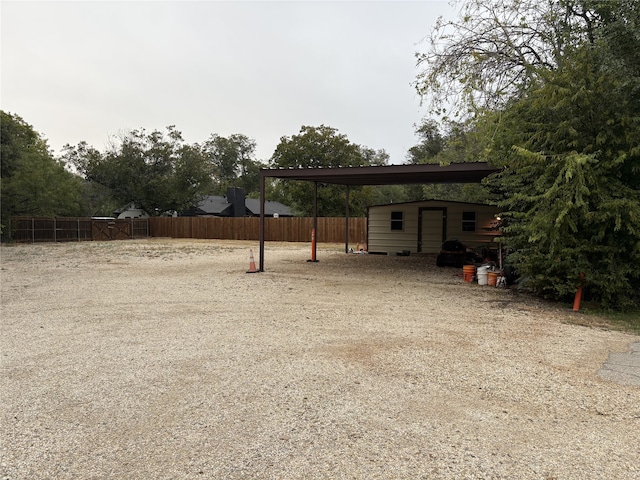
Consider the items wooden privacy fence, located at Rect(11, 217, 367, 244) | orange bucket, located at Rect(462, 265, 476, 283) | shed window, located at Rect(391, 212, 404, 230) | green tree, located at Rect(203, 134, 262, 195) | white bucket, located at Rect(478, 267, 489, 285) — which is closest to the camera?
white bucket, located at Rect(478, 267, 489, 285)

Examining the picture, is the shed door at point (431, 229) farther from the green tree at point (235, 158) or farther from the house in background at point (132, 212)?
the green tree at point (235, 158)

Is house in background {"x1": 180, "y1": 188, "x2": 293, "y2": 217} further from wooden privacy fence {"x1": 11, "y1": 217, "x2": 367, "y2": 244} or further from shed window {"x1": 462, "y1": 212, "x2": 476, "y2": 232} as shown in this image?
shed window {"x1": 462, "y1": 212, "x2": 476, "y2": 232}

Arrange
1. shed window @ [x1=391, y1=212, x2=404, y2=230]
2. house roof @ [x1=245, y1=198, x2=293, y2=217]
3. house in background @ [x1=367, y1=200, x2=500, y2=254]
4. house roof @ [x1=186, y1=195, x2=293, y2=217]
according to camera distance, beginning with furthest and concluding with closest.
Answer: house roof @ [x1=186, y1=195, x2=293, y2=217]
house roof @ [x1=245, y1=198, x2=293, y2=217]
shed window @ [x1=391, y1=212, x2=404, y2=230]
house in background @ [x1=367, y1=200, x2=500, y2=254]

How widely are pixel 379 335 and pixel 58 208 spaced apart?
32334 mm

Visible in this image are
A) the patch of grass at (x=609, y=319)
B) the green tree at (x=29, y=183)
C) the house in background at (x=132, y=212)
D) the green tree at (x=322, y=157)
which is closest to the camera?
the patch of grass at (x=609, y=319)

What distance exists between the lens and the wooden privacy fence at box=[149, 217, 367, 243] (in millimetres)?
29141

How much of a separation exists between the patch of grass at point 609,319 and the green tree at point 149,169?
35.0 metres

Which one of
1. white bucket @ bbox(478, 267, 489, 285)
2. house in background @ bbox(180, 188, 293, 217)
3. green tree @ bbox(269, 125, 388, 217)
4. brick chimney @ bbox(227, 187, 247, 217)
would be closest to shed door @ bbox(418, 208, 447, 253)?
white bucket @ bbox(478, 267, 489, 285)

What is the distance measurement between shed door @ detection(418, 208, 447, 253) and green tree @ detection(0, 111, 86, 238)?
20219 millimetres

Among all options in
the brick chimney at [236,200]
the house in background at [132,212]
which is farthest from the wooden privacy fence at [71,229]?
the brick chimney at [236,200]

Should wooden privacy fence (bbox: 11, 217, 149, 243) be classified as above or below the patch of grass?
above

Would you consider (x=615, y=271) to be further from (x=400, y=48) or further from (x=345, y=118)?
(x=345, y=118)

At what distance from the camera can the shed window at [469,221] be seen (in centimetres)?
1914

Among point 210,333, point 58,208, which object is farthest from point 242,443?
point 58,208
